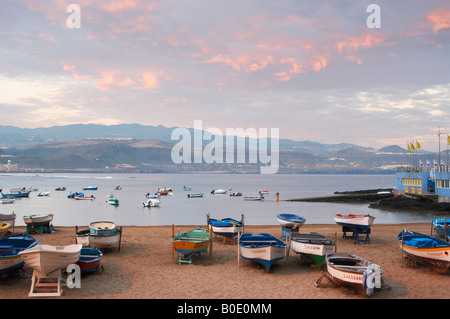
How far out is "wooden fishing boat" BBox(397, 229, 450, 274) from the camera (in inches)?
623

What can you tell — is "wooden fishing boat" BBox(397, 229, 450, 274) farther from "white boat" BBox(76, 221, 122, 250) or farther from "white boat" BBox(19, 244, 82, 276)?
"white boat" BBox(76, 221, 122, 250)

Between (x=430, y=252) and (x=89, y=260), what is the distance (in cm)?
1528

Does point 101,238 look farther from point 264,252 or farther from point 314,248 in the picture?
point 314,248

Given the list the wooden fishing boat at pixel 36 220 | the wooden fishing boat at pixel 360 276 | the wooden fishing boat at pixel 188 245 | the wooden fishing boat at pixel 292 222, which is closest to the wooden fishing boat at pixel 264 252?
the wooden fishing boat at pixel 188 245

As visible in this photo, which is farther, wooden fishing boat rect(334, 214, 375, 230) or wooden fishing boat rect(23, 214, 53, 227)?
wooden fishing boat rect(23, 214, 53, 227)

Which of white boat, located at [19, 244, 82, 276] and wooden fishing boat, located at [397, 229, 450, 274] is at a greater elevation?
white boat, located at [19, 244, 82, 276]

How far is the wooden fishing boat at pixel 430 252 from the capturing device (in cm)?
1581

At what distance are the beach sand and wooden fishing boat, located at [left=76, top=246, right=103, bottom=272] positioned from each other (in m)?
0.37

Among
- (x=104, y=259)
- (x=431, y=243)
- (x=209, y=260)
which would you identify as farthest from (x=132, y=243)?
(x=431, y=243)

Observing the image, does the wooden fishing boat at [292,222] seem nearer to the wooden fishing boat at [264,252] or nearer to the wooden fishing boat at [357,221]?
the wooden fishing boat at [357,221]

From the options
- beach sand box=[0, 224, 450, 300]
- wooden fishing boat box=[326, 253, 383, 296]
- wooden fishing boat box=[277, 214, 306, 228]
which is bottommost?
beach sand box=[0, 224, 450, 300]

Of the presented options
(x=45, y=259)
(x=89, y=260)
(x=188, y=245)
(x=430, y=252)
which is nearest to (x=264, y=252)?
(x=188, y=245)


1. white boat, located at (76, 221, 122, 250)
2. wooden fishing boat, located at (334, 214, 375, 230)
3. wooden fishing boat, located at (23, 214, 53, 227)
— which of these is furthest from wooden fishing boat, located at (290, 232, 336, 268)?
wooden fishing boat, located at (23, 214, 53, 227)
